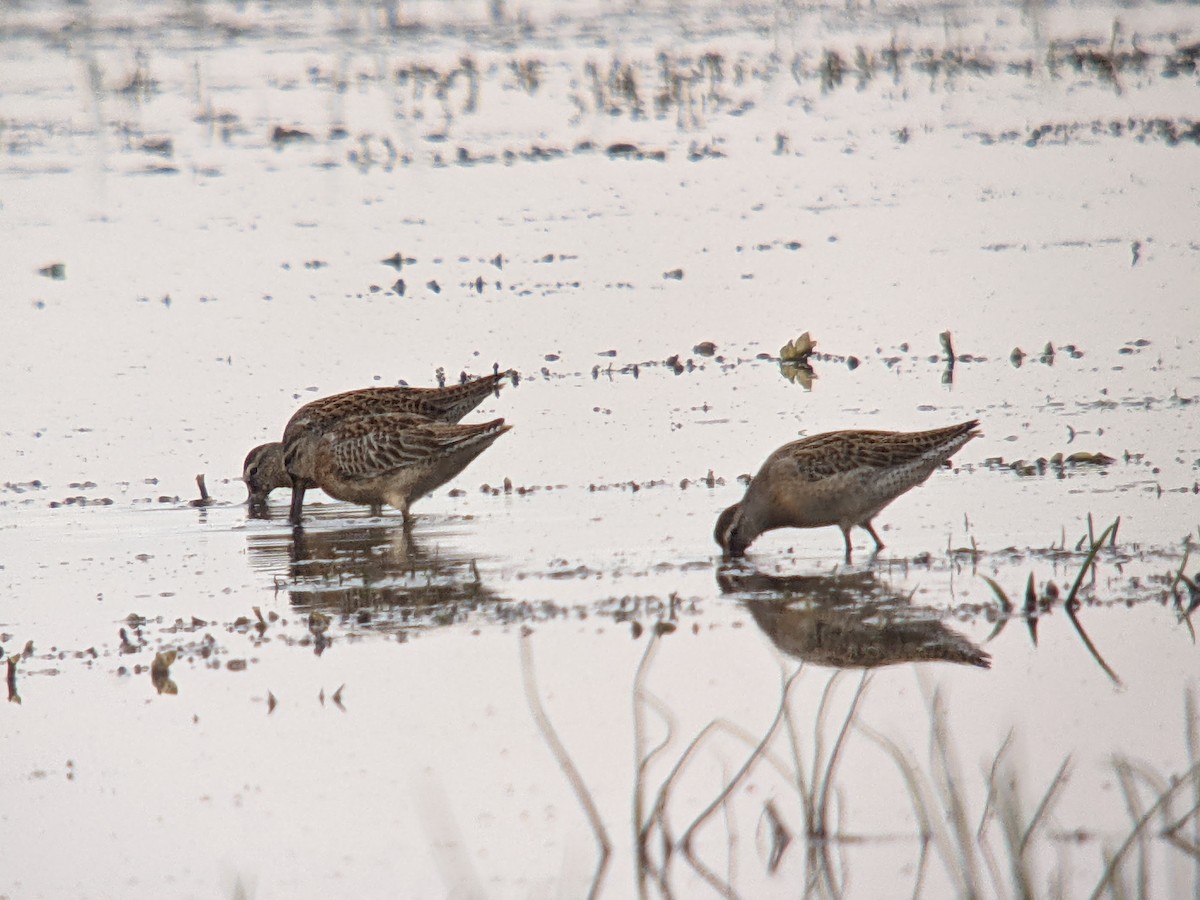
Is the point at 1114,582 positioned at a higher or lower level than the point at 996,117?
lower

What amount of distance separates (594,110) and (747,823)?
64.9 ft

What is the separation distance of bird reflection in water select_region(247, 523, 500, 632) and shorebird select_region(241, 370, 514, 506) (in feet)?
1.63

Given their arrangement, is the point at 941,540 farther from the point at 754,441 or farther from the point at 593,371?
the point at 593,371

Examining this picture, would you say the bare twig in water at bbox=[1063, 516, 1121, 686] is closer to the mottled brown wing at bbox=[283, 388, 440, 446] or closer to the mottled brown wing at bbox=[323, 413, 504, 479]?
the mottled brown wing at bbox=[323, 413, 504, 479]

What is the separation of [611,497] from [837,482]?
5.45ft

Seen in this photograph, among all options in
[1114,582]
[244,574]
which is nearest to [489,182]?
[244,574]

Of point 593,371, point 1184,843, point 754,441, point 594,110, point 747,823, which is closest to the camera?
point 1184,843

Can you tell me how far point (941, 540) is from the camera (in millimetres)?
8797

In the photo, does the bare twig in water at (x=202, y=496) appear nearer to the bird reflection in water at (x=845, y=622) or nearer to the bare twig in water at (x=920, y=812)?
the bird reflection in water at (x=845, y=622)

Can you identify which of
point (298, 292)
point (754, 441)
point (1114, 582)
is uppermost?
point (298, 292)

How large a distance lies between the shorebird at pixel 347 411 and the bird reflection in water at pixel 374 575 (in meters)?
0.50

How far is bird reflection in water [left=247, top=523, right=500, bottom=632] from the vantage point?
8016 mm

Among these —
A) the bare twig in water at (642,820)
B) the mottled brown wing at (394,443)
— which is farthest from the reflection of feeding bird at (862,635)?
the mottled brown wing at (394,443)

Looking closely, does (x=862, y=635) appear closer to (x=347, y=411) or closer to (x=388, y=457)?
(x=388, y=457)
